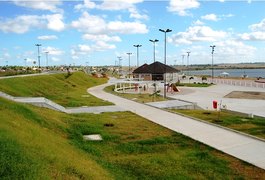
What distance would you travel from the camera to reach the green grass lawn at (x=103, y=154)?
9.82 m

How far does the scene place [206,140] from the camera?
624 inches

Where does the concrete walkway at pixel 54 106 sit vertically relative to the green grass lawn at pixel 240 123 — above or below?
above

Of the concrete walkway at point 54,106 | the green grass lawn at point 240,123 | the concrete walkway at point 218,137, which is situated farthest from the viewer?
the concrete walkway at point 54,106

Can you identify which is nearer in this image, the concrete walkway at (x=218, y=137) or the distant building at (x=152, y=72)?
the concrete walkway at (x=218, y=137)

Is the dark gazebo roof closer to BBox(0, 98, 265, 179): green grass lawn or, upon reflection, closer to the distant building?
the distant building

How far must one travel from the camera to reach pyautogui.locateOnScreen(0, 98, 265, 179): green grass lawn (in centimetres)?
982

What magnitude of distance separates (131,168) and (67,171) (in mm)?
3063

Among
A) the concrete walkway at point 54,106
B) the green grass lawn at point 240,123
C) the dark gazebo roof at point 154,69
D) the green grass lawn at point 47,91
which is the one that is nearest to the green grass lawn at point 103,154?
the green grass lawn at point 240,123

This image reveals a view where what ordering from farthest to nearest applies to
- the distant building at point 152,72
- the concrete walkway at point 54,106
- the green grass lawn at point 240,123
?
the distant building at point 152,72, the concrete walkway at point 54,106, the green grass lawn at point 240,123

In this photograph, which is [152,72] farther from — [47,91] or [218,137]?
[218,137]

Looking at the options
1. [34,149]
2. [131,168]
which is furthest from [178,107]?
[34,149]

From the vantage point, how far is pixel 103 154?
1409cm

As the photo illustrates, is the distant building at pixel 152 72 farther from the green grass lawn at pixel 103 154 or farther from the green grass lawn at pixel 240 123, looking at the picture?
the green grass lawn at pixel 103 154

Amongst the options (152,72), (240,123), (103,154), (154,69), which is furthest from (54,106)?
(154,69)
